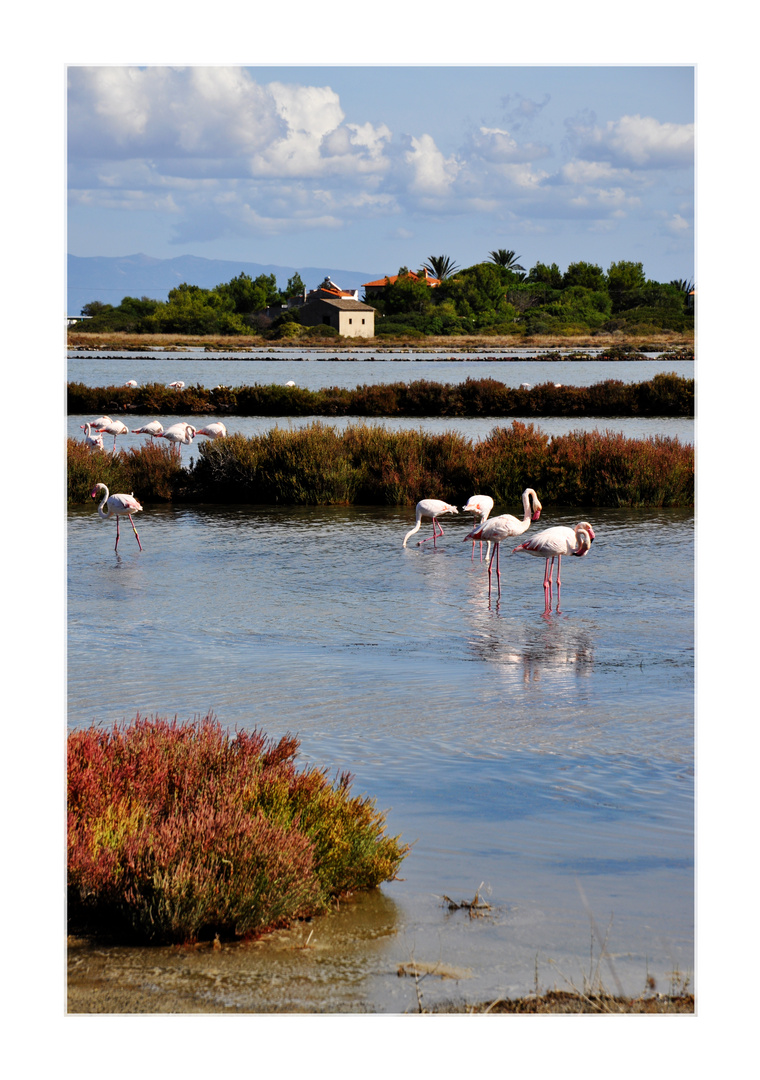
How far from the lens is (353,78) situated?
5453 millimetres

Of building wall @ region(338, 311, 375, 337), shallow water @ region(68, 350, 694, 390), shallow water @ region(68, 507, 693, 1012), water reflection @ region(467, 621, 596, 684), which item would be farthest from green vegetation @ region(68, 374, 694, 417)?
building wall @ region(338, 311, 375, 337)

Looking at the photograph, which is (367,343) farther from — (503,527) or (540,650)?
(540,650)

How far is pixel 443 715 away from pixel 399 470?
12.6 metres

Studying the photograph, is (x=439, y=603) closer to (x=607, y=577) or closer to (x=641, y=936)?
(x=607, y=577)

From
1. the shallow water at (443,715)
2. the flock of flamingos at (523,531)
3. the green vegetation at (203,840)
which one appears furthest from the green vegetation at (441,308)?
the green vegetation at (203,840)

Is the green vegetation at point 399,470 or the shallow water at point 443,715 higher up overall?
the green vegetation at point 399,470

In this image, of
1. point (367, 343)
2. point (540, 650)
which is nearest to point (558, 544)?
point (540, 650)

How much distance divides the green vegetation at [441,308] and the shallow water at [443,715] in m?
13.8

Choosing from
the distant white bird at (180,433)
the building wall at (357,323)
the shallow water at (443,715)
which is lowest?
the shallow water at (443,715)

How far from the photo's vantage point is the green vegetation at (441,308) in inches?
1390

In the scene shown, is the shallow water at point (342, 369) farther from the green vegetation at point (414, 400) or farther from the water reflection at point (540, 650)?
the water reflection at point (540, 650)

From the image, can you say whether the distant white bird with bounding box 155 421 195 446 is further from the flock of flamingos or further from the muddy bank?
the muddy bank

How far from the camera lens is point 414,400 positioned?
111 feet
